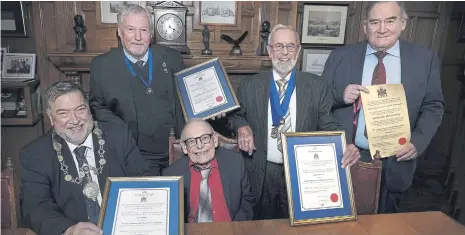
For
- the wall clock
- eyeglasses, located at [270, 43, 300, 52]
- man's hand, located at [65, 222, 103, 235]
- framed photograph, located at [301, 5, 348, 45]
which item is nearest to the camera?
man's hand, located at [65, 222, 103, 235]

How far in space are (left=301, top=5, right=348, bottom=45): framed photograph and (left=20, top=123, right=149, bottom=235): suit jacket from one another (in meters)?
2.94

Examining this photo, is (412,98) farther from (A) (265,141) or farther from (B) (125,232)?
(B) (125,232)

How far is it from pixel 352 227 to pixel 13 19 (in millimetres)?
3950

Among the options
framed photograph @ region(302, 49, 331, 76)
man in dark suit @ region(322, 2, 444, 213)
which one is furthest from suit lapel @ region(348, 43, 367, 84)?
framed photograph @ region(302, 49, 331, 76)

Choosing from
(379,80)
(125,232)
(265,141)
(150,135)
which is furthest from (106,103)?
(379,80)

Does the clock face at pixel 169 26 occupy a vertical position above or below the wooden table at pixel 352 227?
above

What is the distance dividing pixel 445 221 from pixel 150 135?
6.31 feet

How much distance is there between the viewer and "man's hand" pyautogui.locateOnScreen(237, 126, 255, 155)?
2164 millimetres

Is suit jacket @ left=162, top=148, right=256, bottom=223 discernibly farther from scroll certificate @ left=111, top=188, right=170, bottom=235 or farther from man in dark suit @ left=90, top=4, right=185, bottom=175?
man in dark suit @ left=90, top=4, right=185, bottom=175

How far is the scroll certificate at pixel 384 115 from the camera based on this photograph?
1.99m

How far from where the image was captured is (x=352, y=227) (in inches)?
65.2

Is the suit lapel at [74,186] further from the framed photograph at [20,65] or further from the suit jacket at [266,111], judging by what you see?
the framed photograph at [20,65]

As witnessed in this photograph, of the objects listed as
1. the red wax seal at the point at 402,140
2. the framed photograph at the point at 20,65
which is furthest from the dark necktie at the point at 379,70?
the framed photograph at the point at 20,65

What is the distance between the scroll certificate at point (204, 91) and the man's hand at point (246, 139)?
12.5 inches
